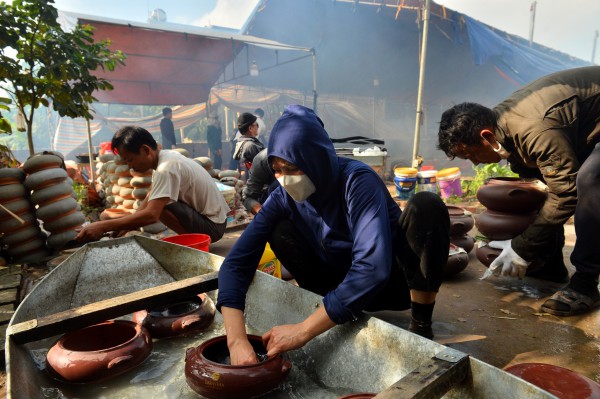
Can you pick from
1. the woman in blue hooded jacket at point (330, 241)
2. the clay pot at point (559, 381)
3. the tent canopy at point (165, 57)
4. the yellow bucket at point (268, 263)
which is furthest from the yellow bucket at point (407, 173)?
the tent canopy at point (165, 57)

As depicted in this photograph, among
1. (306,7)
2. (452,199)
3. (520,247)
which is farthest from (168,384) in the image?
(306,7)

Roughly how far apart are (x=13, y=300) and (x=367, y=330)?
103 inches

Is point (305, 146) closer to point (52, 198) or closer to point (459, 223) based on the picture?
point (459, 223)

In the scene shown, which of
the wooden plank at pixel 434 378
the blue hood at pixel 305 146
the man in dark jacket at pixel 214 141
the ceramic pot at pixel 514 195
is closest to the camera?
the wooden plank at pixel 434 378

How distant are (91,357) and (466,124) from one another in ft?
7.94

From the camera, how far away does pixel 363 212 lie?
1587mm

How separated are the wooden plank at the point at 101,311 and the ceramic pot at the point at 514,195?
2.24m

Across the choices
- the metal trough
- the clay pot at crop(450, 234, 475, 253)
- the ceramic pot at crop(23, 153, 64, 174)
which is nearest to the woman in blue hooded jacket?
the metal trough

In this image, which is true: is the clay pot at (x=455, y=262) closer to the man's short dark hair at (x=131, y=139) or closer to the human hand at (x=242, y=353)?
the human hand at (x=242, y=353)

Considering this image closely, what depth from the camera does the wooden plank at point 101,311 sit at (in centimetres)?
161

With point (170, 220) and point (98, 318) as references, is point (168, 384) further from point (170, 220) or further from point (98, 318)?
point (170, 220)

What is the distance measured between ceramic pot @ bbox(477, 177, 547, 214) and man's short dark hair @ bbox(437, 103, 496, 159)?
2.14 feet

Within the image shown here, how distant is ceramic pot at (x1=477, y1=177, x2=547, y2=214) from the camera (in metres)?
2.83

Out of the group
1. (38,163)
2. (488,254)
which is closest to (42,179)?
(38,163)
